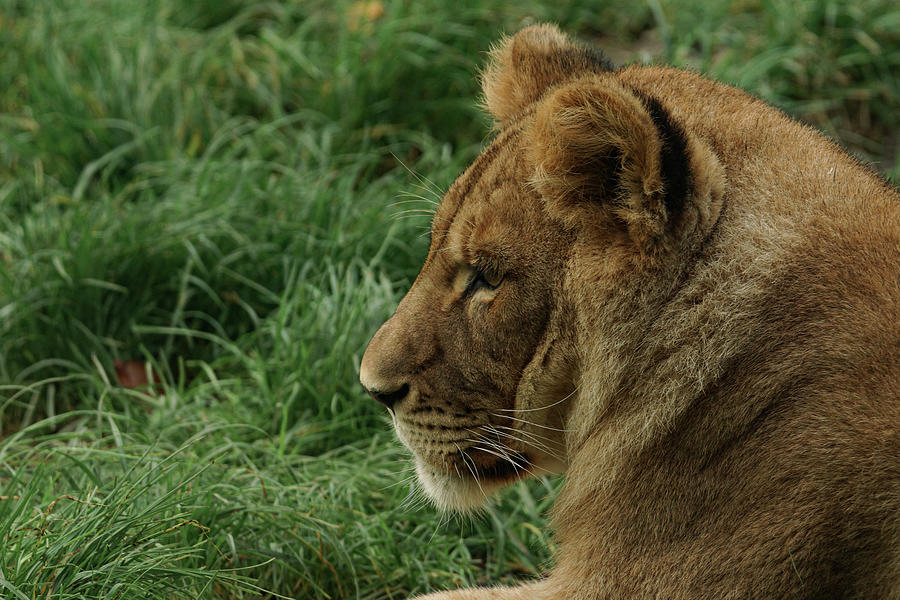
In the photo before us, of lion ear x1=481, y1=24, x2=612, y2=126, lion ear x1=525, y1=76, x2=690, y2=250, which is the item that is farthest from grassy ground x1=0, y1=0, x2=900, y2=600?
lion ear x1=525, y1=76, x2=690, y2=250

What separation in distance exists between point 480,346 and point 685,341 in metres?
0.68

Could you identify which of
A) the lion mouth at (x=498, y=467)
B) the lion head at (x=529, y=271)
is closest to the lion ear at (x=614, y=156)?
the lion head at (x=529, y=271)

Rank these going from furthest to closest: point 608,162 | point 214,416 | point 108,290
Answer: point 108,290, point 214,416, point 608,162

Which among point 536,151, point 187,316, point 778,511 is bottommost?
point 187,316

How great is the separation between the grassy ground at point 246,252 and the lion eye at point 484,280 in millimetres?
949

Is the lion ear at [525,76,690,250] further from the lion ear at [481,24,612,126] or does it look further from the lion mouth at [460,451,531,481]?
the lion mouth at [460,451,531,481]

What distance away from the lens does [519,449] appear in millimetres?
3551

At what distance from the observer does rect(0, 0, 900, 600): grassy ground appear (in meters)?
4.02

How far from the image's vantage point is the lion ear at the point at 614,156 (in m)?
2.91

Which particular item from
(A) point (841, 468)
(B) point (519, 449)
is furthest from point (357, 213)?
(A) point (841, 468)

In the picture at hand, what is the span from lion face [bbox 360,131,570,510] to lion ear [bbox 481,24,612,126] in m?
0.43

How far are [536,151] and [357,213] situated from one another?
295 centimetres

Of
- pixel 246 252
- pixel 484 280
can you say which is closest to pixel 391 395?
pixel 484 280

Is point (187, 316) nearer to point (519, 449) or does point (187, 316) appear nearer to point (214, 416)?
point (214, 416)
